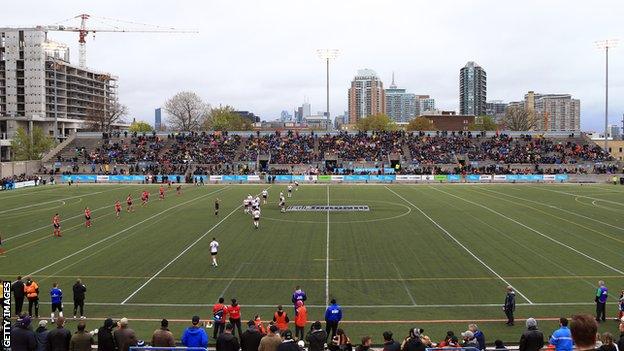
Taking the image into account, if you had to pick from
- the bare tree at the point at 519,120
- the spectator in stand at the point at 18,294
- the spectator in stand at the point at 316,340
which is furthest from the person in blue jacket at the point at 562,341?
the bare tree at the point at 519,120

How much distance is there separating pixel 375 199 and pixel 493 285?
28.2 metres

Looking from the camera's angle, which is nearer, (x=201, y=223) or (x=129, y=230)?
(x=129, y=230)

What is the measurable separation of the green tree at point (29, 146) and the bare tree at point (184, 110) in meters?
40.6

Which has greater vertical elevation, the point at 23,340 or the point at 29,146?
the point at 29,146

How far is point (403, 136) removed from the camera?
89.7m

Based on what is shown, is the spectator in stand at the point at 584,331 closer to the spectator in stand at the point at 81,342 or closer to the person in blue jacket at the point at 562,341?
the person in blue jacket at the point at 562,341

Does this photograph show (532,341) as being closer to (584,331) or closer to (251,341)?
(251,341)

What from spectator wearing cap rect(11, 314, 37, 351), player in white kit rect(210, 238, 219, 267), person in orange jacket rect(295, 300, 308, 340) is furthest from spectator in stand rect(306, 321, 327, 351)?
player in white kit rect(210, 238, 219, 267)

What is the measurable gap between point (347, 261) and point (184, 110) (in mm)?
115748

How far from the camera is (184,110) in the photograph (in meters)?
133

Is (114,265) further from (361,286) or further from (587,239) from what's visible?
(587,239)

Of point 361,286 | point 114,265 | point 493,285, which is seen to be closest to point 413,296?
point 361,286

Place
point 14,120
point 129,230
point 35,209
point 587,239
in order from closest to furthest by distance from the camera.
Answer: point 587,239 < point 129,230 < point 35,209 < point 14,120

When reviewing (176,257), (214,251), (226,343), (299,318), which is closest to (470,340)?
(299,318)
